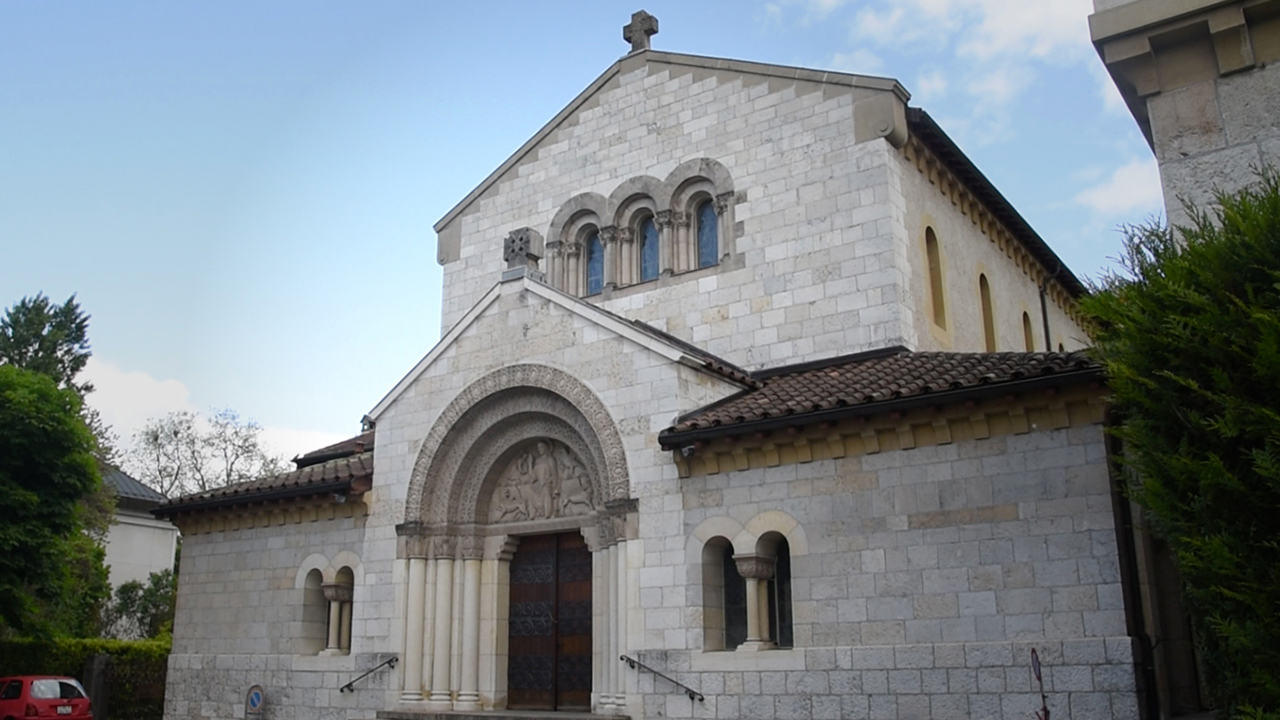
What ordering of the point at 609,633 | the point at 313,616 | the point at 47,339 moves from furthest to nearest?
the point at 47,339
the point at 313,616
the point at 609,633

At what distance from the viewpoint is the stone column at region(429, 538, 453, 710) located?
52.0 feet

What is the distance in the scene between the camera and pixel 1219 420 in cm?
721

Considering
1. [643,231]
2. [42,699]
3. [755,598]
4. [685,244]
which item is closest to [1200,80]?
[755,598]

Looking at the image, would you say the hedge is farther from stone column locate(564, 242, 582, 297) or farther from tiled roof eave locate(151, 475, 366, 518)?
stone column locate(564, 242, 582, 297)

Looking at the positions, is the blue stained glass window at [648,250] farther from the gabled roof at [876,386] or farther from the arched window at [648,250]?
the gabled roof at [876,386]

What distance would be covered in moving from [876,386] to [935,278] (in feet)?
17.8

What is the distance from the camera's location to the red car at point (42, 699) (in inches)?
789

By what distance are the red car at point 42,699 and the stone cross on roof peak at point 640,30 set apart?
1618cm

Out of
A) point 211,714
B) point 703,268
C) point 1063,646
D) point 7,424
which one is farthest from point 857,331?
point 7,424

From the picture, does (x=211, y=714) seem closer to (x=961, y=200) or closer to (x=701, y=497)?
(x=701, y=497)

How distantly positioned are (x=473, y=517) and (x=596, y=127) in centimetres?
789

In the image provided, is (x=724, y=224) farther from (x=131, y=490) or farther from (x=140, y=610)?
(x=131, y=490)

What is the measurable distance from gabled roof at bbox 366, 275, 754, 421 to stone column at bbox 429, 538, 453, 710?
8.53 feet

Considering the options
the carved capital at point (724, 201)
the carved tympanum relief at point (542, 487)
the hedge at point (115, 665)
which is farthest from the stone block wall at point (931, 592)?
the hedge at point (115, 665)
